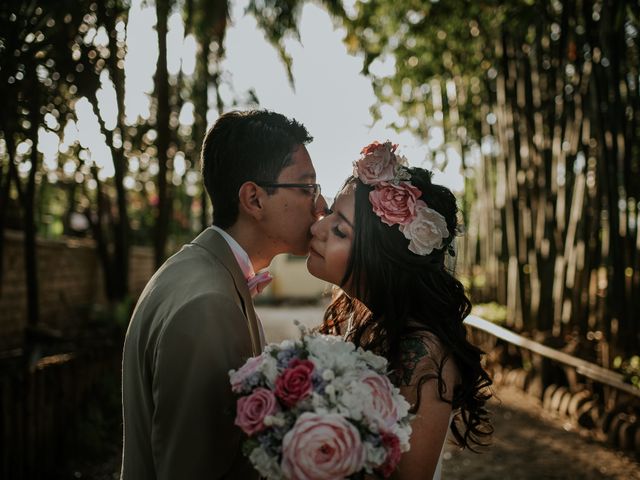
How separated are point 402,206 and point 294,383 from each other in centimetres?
113

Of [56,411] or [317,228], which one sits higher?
[317,228]

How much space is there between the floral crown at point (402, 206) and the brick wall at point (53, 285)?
6.12 metres

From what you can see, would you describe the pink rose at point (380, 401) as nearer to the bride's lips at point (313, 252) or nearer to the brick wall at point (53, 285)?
the bride's lips at point (313, 252)

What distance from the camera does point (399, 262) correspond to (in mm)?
2576

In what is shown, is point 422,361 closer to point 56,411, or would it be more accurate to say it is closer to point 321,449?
point 321,449

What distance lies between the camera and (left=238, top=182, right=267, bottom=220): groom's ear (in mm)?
2512

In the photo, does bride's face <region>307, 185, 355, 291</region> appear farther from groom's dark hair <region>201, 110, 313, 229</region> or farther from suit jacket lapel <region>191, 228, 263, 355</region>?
suit jacket lapel <region>191, 228, 263, 355</region>

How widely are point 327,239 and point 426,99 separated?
11.0m

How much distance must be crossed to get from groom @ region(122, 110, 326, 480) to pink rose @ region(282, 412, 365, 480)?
29 centimetres

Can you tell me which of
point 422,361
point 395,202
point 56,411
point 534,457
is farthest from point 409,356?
point 534,457

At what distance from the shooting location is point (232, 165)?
2549 mm

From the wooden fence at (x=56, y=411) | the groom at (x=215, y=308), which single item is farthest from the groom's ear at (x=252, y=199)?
the wooden fence at (x=56, y=411)

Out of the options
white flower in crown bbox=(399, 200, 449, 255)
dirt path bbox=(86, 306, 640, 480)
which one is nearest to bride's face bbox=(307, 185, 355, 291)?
white flower in crown bbox=(399, 200, 449, 255)

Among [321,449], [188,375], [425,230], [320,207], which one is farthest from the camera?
[320,207]
